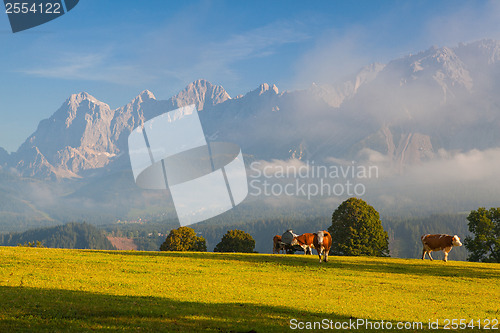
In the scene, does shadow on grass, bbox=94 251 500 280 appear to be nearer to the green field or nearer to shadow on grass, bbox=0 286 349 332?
the green field

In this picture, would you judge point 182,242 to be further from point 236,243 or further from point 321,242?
point 321,242

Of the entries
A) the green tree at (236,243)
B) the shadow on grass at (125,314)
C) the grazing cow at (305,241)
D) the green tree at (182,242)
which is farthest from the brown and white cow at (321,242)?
the green tree at (182,242)

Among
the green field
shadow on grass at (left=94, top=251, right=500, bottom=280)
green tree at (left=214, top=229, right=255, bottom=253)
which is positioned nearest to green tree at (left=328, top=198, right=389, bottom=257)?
green tree at (left=214, top=229, right=255, bottom=253)

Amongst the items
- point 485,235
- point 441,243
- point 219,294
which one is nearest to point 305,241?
point 441,243

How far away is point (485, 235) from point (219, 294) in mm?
56468

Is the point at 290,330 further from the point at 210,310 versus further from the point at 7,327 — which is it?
the point at 7,327

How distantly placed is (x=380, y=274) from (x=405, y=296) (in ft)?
28.3

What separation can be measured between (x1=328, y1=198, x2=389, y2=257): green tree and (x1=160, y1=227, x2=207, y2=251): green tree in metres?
29.6

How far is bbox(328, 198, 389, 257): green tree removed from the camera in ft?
194

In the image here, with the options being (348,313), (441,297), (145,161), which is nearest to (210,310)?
(348,313)

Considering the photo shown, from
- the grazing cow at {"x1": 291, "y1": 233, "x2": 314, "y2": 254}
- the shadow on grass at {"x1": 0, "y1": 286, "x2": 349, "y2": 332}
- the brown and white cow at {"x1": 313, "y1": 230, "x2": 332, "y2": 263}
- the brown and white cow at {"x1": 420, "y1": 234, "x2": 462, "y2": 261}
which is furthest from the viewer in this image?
the brown and white cow at {"x1": 420, "y1": 234, "x2": 462, "y2": 261}

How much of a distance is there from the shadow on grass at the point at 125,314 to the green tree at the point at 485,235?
54900 mm

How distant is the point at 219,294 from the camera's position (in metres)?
20.2

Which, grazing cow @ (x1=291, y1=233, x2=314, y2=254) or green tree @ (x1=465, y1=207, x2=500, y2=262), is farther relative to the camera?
green tree @ (x1=465, y1=207, x2=500, y2=262)
